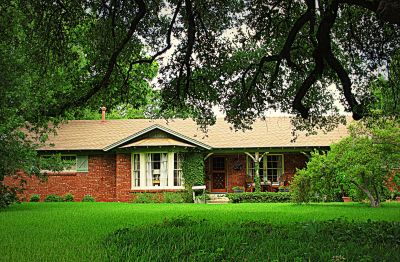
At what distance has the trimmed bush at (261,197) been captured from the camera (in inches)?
963

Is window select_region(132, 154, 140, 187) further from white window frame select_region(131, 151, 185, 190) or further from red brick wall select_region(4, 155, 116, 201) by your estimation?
red brick wall select_region(4, 155, 116, 201)

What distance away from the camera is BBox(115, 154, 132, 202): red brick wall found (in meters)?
26.5

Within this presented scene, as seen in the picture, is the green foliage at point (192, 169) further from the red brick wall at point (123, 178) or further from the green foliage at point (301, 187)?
the green foliage at point (301, 187)

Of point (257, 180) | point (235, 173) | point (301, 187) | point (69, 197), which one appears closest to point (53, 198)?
point (69, 197)

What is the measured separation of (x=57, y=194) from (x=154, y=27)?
16466 mm

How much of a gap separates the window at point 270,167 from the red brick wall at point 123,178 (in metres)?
6.63

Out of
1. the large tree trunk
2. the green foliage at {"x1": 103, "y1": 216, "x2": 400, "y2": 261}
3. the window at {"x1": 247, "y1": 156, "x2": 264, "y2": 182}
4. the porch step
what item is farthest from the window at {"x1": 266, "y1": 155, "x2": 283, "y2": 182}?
the green foliage at {"x1": 103, "y1": 216, "x2": 400, "y2": 261}

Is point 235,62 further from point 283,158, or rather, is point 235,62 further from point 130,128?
point 130,128

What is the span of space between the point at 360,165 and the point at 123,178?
1308cm

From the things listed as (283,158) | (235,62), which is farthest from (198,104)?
(283,158)

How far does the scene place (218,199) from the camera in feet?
83.2

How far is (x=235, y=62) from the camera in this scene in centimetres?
1418

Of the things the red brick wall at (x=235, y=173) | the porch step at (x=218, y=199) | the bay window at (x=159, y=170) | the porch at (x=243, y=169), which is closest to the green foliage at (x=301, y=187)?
the porch step at (x=218, y=199)

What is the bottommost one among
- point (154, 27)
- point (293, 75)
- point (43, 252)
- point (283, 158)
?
point (43, 252)
